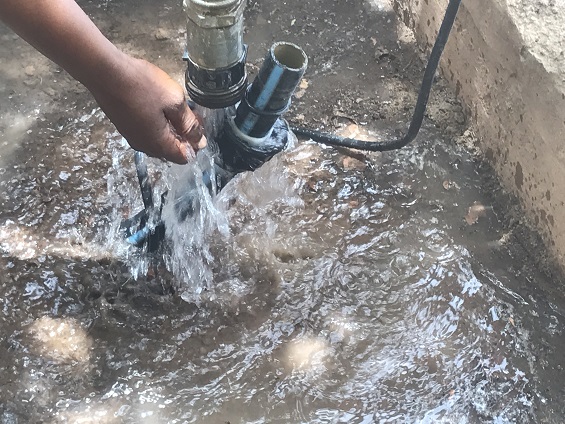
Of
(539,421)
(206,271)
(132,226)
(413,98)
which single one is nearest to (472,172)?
(413,98)

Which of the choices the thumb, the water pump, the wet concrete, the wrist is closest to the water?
the wet concrete

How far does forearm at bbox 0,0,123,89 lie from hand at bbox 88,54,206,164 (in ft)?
0.08

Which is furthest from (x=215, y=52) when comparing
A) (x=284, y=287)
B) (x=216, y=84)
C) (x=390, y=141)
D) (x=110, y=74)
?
(x=390, y=141)

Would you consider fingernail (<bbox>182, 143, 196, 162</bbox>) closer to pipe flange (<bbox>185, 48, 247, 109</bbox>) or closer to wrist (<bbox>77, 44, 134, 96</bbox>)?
pipe flange (<bbox>185, 48, 247, 109</bbox>)

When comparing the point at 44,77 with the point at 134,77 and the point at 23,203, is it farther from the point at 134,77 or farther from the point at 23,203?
the point at 134,77

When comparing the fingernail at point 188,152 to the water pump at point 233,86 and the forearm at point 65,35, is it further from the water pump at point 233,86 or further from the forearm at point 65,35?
the forearm at point 65,35

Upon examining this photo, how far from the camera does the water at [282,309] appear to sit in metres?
1.57

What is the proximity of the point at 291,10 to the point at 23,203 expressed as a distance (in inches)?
52.9

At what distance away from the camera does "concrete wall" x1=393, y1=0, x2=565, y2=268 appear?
1.68 m

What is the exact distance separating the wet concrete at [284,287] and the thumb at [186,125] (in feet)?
1.35

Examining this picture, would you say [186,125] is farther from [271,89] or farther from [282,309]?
[282,309]

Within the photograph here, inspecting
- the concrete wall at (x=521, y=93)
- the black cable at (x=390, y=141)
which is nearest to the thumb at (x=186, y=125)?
the black cable at (x=390, y=141)

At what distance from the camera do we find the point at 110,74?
3.81 feet

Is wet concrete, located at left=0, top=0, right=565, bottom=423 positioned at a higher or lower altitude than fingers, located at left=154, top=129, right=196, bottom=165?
lower
